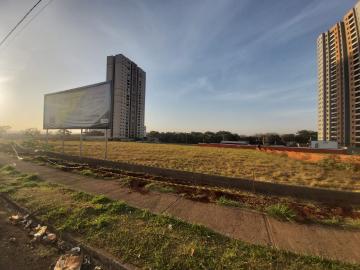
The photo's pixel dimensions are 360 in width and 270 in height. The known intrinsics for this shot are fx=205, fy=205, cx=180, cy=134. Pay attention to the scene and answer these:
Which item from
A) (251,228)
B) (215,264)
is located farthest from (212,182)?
(215,264)

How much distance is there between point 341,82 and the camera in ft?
244

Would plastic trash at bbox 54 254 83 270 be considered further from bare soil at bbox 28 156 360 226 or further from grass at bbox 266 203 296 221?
grass at bbox 266 203 296 221

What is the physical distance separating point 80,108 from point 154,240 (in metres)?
11.3

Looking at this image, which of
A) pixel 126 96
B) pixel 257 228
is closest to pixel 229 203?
pixel 257 228

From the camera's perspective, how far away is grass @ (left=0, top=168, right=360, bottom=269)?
7.77 feet

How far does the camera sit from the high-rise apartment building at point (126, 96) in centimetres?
7825

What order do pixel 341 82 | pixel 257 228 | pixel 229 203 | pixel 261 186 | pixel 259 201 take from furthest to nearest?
pixel 341 82 < pixel 261 186 < pixel 259 201 < pixel 229 203 < pixel 257 228

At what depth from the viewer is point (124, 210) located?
13.3ft

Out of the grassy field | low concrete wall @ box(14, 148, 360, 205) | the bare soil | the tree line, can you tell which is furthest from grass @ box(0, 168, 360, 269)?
the tree line

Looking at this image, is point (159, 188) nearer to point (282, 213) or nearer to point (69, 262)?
point (282, 213)

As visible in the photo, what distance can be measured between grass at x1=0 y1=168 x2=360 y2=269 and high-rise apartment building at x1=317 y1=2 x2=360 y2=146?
8214cm

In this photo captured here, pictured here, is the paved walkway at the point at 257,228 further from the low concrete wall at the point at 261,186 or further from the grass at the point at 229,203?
the low concrete wall at the point at 261,186

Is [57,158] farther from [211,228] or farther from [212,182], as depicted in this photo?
[211,228]

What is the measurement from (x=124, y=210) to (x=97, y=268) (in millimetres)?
1563
